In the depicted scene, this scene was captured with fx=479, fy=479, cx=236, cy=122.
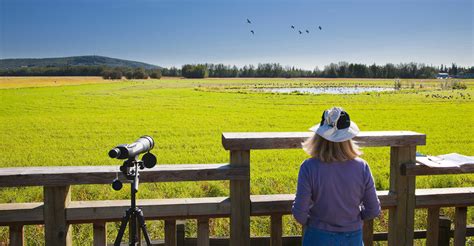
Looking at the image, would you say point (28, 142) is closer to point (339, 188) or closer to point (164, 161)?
point (164, 161)

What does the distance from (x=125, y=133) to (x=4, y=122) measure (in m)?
10.3

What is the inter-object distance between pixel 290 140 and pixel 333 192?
694 millimetres

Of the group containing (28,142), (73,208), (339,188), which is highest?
(339,188)

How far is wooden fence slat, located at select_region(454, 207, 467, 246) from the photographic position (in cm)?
414

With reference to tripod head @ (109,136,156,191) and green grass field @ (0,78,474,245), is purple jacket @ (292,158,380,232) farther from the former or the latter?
green grass field @ (0,78,474,245)

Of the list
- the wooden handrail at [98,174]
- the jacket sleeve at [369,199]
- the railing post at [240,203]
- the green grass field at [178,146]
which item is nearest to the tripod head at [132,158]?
the wooden handrail at [98,174]

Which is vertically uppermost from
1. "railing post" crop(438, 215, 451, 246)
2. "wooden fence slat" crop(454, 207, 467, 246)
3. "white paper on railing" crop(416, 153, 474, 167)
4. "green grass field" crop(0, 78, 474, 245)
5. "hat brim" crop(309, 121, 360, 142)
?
"hat brim" crop(309, 121, 360, 142)

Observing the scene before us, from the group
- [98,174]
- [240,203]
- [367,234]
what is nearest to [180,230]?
[240,203]

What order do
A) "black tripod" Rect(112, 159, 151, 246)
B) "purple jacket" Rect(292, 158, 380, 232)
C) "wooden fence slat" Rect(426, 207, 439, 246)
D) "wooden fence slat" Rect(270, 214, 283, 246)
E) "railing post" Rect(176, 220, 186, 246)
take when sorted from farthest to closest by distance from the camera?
"railing post" Rect(176, 220, 186, 246) < "wooden fence slat" Rect(426, 207, 439, 246) < "wooden fence slat" Rect(270, 214, 283, 246) < "purple jacket" Rect(292, 158, 380, 232) < "black tripod" Rect(112, 159, 151, 246)

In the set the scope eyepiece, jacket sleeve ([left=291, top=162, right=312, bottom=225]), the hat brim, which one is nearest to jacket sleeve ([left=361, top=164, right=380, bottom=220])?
the hat brim

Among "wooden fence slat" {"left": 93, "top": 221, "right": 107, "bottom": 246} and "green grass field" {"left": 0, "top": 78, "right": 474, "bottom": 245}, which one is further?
"green grass field" {"left": 0, "top": 78, "right": 474, "bottom": 245}

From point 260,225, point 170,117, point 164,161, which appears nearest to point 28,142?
point 164,161

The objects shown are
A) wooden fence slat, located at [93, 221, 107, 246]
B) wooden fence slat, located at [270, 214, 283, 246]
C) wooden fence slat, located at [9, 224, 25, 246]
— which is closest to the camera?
wooden fence slat, located at [9, 224, 25, 246]

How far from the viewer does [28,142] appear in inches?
832
